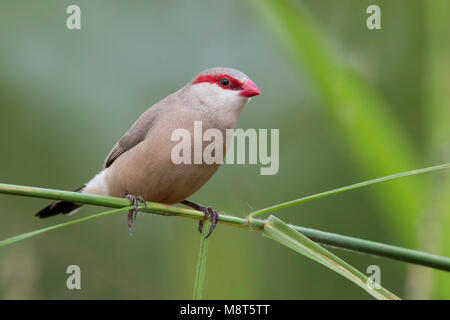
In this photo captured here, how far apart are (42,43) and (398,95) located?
105 inches

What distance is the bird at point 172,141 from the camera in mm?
2627

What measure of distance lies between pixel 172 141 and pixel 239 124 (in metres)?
1.45

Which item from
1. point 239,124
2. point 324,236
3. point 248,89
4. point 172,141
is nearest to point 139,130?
point 172,141

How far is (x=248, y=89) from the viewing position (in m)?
2.71

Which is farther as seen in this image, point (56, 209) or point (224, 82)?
point (56, 209)

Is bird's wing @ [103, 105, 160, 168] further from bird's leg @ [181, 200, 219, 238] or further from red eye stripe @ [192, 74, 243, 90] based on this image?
bird's leg @ [181, 200, 219, 238]

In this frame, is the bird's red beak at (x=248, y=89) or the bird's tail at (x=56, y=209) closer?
the bird's red beak at (x=248, y=89)

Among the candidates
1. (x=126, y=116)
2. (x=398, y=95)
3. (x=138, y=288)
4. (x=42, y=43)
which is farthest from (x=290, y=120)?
(x=42, y=43)

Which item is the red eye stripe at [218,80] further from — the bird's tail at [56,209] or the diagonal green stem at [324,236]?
the diagonal green stem at [324,236]

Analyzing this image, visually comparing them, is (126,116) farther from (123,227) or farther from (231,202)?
(231,202)

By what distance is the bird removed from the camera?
103 inches

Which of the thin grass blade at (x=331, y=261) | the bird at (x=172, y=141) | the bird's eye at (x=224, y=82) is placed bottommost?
the thin grass blade at (x=331, y=261)

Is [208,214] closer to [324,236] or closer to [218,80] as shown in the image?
[218,80]

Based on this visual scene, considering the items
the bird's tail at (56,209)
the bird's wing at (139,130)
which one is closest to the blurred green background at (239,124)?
the bird's tail at (56,209)
